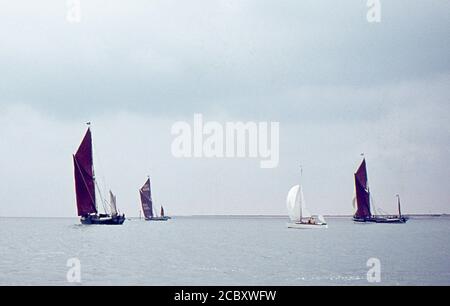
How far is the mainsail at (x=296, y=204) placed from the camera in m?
86.7

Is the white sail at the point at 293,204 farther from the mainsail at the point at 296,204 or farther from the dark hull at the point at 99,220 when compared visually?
the dark hull at the point at 99,220

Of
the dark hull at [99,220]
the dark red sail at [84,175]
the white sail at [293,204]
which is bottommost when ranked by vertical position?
the dark hull at [99,220]

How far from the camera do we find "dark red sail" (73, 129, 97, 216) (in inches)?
3034

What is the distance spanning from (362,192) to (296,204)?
21.3m

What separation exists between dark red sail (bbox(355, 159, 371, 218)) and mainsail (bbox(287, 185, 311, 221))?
15.5m

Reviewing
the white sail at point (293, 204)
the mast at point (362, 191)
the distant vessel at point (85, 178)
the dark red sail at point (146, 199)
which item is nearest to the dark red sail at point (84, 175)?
the distant vessel at point (85, 178)

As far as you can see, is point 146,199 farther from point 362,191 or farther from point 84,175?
point 84,175

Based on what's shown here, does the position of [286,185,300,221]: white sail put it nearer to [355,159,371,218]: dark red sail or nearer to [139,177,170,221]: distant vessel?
[355,159,371,218]: dark red sail

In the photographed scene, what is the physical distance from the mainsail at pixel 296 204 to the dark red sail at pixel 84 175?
30847mm

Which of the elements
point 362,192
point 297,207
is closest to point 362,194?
point 362,192

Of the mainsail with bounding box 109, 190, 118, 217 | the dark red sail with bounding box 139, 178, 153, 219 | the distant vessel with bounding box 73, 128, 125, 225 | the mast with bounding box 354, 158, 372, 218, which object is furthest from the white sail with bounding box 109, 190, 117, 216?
the mast with bounding box 354, 158, 372, 218
